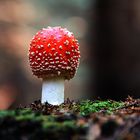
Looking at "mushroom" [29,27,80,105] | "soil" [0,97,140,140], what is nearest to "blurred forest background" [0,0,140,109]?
"mushroom" [29,27,80,105]

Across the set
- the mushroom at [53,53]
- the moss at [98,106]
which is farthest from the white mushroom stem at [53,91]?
the moss at [98,106]

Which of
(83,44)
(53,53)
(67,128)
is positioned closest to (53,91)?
(53,53)

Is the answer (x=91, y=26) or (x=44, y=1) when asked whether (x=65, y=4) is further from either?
(x=91, y=26)

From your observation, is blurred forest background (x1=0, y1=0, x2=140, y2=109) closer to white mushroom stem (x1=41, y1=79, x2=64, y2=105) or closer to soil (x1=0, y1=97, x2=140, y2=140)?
white mushroom stem (x1=41, y1=79, x2=64, y2=105)

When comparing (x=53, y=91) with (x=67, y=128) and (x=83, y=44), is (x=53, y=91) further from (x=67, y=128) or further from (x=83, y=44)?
(x=83, y=44)

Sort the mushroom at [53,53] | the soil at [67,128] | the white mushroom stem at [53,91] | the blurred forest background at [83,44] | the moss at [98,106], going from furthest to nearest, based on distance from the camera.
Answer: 1. the blurred forest background at [83,44]
2. the white mushroom stem at [53,91]
3. the mushroom at [53,53]
4. the moss at [98,106]
5. the soil at [67,128]

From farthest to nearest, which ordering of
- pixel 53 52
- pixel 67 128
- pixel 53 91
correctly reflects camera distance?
pixel 53 91, pixel 53 52, pixel 67 128

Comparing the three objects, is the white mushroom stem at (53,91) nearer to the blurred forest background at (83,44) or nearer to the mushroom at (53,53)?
the mushroom at (53,53)
